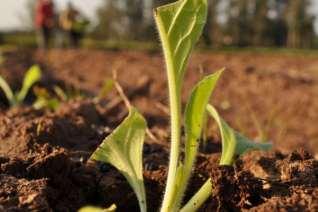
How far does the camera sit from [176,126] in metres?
1.79

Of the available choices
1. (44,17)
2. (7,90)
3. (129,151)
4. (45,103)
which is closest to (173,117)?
(129,151)

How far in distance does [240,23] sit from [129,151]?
39667 mm

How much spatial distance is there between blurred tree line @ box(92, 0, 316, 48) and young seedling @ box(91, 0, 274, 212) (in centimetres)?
2962

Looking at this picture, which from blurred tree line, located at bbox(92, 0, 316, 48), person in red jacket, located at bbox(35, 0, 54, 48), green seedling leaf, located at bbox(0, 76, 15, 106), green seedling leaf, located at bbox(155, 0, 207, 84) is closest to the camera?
green seedling leaf, located at bbox(155, 0, 207, 84)

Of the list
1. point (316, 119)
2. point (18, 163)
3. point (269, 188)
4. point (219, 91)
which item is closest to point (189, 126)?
point (269, 188)

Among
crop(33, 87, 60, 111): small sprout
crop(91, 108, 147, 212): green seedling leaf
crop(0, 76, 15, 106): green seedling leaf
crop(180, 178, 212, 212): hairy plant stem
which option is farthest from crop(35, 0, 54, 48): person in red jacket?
crop(180, 178, 212, 212): hairy plant stem

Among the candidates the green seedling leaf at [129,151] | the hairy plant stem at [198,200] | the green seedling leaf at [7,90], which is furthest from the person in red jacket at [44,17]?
the hairy plant stem at [198,200]

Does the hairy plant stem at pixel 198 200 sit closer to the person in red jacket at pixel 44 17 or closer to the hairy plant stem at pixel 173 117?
the hairy plant stem at pixel 173 117

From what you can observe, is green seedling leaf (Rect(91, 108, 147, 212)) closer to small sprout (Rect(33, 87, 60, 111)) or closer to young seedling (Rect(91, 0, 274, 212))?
young seedling (Rect(91, 0, 274, 212))

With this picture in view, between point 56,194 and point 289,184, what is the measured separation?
0.69 m

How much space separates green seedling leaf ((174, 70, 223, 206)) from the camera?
178 cm

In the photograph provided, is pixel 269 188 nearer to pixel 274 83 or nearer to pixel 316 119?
pixel 316 119

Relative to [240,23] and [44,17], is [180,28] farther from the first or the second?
[240,23]

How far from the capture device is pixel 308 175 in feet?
6.27
